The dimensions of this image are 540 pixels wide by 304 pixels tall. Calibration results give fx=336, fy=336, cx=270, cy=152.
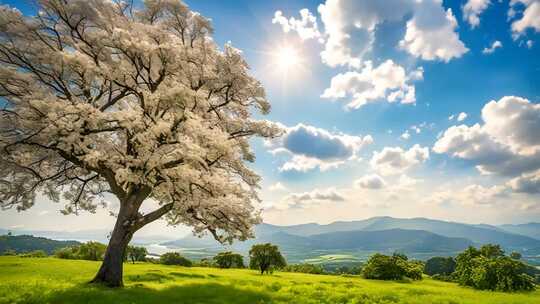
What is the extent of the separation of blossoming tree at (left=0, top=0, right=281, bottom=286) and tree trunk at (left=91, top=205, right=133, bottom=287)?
0.21ft

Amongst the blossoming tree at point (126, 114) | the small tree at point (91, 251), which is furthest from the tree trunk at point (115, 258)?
the small tree at point (91, 251)

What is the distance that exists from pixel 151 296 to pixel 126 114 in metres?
9.86

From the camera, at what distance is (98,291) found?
1750 centimetres

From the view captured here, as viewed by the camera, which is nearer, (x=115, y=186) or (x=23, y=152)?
(x=23, y=152)

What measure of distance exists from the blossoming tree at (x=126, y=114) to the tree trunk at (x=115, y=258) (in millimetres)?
64

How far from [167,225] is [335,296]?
13.2 meters

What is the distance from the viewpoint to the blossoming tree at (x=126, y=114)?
1805cm

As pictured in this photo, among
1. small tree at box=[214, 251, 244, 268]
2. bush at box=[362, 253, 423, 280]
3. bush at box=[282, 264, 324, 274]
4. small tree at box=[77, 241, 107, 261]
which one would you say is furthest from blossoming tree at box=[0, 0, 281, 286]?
bush at box=[282, 264, 324, 274]

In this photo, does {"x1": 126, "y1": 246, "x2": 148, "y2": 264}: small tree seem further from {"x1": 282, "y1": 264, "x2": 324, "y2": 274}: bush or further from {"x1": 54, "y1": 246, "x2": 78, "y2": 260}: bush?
{"x1": 282, "y1": 264, "x2": 324, "y2": 274}: bush

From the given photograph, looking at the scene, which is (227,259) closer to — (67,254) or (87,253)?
(87,253)

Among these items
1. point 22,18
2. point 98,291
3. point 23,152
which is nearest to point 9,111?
point 23,152

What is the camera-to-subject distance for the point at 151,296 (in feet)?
59.4

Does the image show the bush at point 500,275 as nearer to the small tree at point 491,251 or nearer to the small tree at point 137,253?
the small tree at point 491,251

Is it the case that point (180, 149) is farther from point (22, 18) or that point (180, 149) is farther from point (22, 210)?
point (22, 210)
